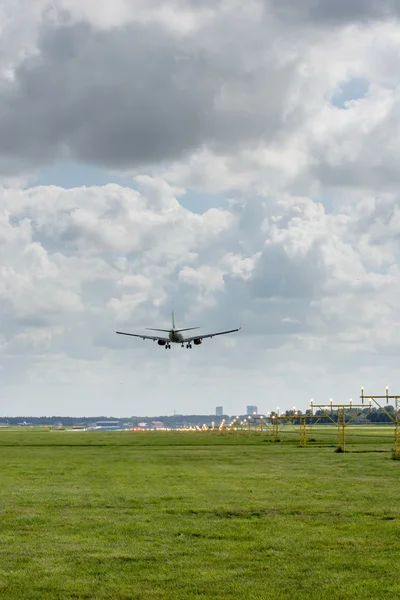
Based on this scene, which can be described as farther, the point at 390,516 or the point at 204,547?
Result: the point at 390,516

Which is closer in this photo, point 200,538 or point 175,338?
point 200,538

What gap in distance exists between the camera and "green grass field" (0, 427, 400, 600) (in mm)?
13344

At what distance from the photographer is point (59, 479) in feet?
107

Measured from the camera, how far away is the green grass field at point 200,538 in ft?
43.8

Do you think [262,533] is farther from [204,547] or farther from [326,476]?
[326,476]

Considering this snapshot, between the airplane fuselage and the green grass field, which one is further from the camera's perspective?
the airplane fuselage

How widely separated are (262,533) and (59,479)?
16138 millimetres

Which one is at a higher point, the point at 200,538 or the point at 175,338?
the point at 175,338

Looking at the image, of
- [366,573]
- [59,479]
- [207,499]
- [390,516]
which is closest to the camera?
[366,573]

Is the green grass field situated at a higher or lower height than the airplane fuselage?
lower

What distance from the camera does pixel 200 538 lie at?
57.8 ft

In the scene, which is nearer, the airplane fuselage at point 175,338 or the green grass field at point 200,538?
the green grass field at point 200,538

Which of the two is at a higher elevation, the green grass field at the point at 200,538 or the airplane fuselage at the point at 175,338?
the airplane fuselage at the point at 175,338

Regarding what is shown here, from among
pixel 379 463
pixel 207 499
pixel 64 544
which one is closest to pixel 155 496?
pixel 207 499
